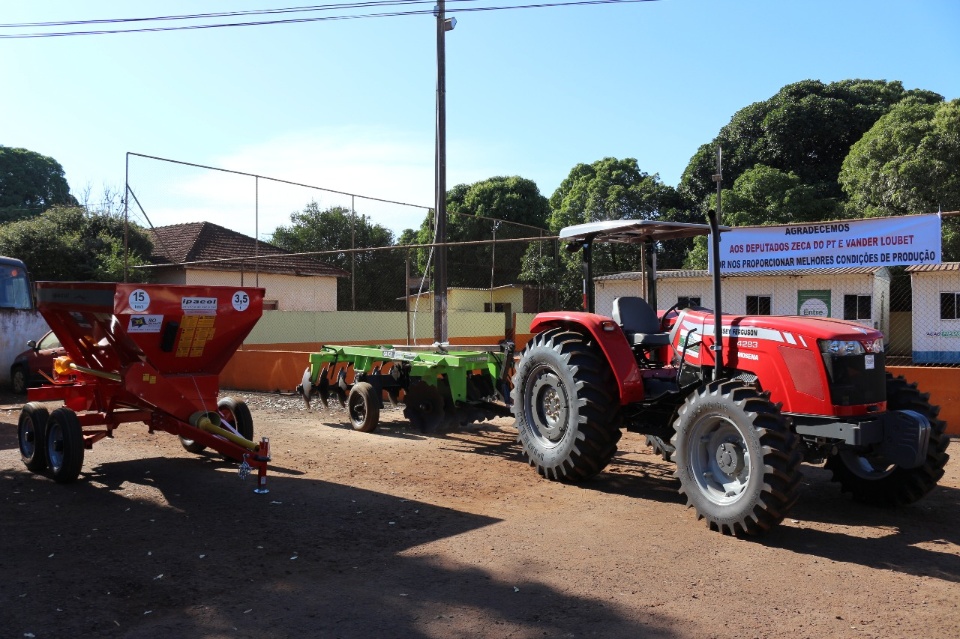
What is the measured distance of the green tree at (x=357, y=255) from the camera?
25.5 metres

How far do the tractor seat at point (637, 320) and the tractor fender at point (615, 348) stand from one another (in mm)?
232

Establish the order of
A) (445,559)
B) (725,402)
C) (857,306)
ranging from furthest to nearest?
(857,306) → (725,402) → (445,559)

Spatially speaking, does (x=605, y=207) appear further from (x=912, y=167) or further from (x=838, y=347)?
(x=838, y=347)

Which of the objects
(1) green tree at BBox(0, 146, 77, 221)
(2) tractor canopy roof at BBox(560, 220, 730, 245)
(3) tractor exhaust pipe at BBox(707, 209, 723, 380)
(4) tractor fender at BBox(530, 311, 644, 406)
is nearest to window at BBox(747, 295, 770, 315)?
(2) tractor canopy roof at BBox(560, 220, 730, 245)

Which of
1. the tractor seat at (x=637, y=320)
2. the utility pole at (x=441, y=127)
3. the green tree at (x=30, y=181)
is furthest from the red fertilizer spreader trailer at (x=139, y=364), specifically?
the green tree at (x=30, y=181)

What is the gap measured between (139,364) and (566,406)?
4.03 meters

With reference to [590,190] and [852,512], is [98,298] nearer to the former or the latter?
[852,512]

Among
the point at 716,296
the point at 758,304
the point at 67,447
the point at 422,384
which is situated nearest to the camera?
the point at 716,296

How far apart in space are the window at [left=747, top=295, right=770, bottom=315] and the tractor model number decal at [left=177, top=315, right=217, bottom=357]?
64.4 feet

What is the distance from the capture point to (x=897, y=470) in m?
6.11

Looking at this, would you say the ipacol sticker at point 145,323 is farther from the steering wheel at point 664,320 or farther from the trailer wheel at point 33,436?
the steering wheel at point 664,320

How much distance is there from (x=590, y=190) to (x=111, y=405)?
87.5 feet

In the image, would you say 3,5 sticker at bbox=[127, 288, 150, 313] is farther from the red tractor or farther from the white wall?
the white wall

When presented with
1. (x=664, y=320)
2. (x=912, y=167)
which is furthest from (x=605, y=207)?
(x=664, y=320)
